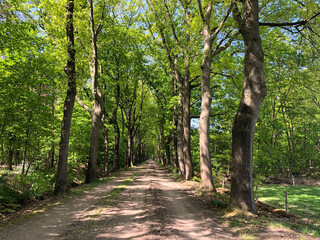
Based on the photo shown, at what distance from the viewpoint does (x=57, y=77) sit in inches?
456

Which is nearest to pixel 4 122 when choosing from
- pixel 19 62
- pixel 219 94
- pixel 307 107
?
pixel 19 62

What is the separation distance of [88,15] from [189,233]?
43.9 feet

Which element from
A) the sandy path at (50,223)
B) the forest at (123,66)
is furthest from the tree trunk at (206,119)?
the sandy path at (50,223)

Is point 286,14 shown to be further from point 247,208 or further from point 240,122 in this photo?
point 247,208

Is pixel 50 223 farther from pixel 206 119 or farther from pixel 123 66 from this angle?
pixel 123 66

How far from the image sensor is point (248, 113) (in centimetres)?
618

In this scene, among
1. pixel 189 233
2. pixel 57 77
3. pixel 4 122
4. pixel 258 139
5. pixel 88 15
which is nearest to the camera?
pixel 189 233

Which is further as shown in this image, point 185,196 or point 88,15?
point 88,15

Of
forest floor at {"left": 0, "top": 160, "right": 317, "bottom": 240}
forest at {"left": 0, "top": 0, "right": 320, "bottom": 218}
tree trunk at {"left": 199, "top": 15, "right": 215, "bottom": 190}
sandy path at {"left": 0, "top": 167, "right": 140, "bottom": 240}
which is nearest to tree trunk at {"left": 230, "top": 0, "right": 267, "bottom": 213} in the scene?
forest at {"left": 0, "top": 0, "right": 320, "bottom": 218}

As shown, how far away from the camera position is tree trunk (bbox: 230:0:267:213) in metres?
6.07

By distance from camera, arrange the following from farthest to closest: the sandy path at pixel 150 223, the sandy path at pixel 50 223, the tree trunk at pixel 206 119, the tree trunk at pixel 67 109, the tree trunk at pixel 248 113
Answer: the tree trunk at pixel 206 119, the tree trunk at pixel 67 109, the tree trunk at pixel 248 113, the sandy path at pixel 150 223, the sandy path at pixel 50 223

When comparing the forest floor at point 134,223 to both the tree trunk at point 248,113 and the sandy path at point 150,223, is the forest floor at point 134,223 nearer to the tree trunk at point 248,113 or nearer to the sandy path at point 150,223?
the sandy path at point 150,223

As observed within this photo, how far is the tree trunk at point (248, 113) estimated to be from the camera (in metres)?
6.07

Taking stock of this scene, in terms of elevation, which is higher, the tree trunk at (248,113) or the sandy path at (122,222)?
the tree trunk at (248,113)
